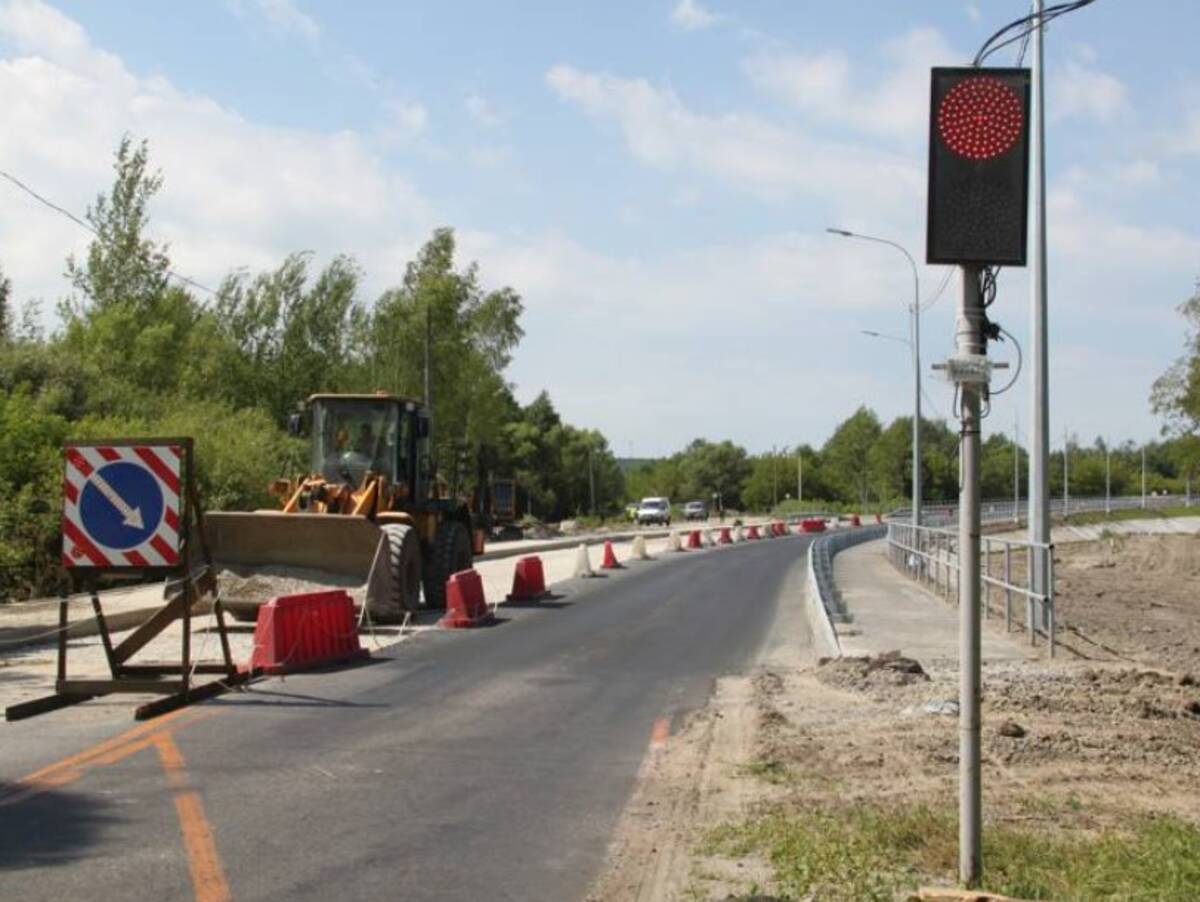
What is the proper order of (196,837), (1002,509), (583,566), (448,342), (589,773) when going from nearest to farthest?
(196,837)
(589,773)
(583,566)
(448,342)
(1002,509)

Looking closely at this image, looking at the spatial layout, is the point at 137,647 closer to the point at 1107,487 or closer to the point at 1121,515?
the point at 1121,515

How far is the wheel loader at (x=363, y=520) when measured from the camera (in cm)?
1773

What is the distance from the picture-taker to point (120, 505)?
11.5m

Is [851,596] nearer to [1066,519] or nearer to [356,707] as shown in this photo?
[356,707]

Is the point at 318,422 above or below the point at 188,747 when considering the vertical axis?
above

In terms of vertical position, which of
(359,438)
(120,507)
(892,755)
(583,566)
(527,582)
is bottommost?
(892,755)

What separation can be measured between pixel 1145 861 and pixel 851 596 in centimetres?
1927

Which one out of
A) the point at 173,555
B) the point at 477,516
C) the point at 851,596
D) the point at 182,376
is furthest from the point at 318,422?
the point at 182,376

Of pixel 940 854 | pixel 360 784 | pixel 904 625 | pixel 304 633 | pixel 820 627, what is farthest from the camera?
pixel 904 625

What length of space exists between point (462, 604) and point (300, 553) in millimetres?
2364

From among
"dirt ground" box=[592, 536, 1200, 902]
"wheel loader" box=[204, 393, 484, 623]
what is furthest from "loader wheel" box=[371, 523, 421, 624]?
"dirt ground" box=[592, 536, 1200, 902]

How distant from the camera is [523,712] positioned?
11.6 m

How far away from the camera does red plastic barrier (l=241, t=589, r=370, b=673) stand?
44.0 ft

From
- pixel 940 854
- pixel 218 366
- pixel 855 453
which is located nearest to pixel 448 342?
pixel 218 366
